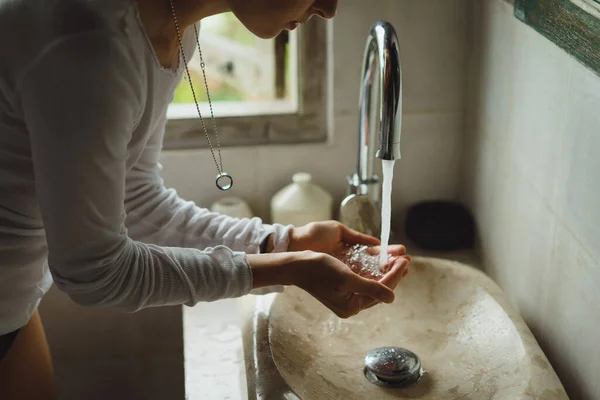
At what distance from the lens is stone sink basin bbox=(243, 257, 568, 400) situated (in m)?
1.08

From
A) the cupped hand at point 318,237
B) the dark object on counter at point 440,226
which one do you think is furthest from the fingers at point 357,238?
the dark object on counter at point 440,226

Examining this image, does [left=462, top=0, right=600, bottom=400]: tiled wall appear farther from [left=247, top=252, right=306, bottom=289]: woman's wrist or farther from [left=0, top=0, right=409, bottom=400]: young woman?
[left=247, top=252, right=306, bottom=289]: woman's wrist

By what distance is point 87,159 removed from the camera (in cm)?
85

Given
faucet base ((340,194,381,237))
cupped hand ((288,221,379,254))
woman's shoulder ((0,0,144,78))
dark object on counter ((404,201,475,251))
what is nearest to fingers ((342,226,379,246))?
cupped hand ((288,221,379,254))

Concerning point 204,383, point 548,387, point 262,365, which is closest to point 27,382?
point 204,383

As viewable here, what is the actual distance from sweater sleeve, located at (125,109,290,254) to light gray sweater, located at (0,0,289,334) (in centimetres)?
16

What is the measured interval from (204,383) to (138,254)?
34 cm

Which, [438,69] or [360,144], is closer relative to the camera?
[360,144]

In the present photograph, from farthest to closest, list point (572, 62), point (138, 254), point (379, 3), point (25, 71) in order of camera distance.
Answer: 1. point (379, 3)
2. point (572, 62)
3. point (138, 254)
4. point (25, 71)

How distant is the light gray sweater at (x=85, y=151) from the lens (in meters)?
0.84

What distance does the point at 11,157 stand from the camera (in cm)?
97

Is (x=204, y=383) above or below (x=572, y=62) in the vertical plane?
below

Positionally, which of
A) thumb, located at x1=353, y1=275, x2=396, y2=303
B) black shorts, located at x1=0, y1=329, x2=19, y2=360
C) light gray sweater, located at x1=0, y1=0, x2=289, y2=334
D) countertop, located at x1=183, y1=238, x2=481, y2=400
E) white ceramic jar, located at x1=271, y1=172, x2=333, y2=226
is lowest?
countertop, located at x1=183, y1=238, x2=481, y2=400

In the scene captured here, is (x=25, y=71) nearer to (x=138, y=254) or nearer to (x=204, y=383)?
(x=138, y=254)
